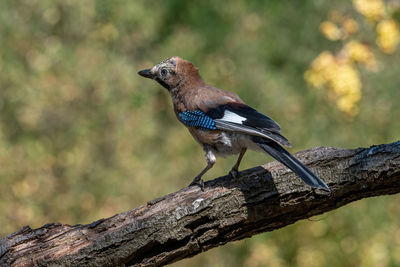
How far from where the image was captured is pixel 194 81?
5.26 metres

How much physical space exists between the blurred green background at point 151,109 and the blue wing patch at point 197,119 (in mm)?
2469

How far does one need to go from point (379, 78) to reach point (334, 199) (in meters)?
3.70

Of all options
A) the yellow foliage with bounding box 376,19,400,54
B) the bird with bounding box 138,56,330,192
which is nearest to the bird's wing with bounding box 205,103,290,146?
the bird with bounding box 138,56,330,192

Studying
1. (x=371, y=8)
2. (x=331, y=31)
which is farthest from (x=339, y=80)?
(x=371, y=8)

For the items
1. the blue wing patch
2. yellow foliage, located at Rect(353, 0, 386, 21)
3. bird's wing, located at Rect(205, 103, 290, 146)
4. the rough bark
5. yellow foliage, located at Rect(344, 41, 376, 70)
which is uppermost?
yellow foliage, located at Rect(353, 0, 386, 21)

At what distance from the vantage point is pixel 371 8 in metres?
7.16

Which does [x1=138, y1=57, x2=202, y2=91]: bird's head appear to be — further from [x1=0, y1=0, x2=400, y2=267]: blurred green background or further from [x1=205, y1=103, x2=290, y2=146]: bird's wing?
[x1=0, y1=0, x2=400, y2=267]: blurred green background

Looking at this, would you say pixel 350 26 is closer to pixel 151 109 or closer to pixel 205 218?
pixel 151 109

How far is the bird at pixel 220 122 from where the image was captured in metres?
4.08

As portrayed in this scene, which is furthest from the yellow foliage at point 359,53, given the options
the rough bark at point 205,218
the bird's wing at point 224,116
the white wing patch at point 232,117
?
the rough bark at point 205,218

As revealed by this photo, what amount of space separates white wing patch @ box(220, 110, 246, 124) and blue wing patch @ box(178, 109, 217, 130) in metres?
0.12

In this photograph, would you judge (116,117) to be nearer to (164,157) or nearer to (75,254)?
(164,157)

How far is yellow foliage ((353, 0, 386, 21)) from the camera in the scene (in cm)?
717

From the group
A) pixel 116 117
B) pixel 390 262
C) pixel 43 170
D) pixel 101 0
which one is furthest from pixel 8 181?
pixel 390 262
